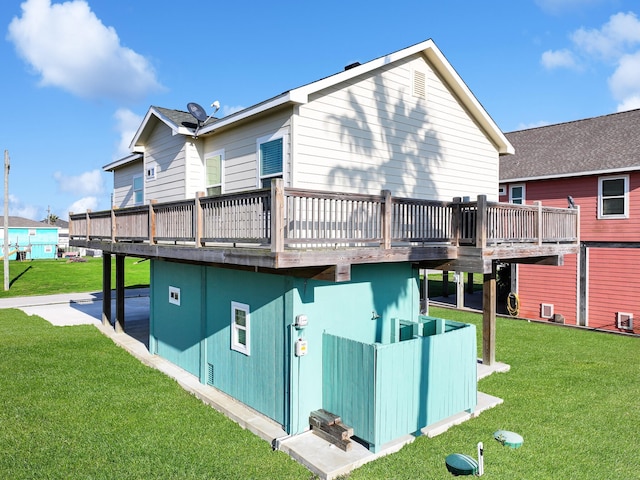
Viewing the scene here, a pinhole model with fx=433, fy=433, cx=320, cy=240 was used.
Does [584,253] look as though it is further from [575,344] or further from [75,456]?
[75,456]

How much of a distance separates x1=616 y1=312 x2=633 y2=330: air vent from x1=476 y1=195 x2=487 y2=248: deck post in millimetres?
11478

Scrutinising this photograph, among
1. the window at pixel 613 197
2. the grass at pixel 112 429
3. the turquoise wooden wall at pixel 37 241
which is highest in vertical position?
the window at pixel 613 197

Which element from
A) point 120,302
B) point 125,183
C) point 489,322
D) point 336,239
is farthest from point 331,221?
point 125,183

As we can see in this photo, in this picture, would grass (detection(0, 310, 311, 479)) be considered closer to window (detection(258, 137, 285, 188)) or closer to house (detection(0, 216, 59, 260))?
window (detection(258, 137, 285, 188))

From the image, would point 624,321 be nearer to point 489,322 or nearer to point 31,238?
point 489,322

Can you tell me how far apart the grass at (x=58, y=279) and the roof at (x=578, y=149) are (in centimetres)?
2286

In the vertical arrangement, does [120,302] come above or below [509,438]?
above

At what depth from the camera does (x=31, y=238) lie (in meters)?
56.9

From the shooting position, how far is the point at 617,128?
18344 mm

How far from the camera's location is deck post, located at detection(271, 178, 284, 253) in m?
6.36

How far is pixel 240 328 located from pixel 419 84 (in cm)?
743

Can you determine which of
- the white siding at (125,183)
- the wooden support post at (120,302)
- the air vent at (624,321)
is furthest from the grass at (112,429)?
the air vent at (624,321)

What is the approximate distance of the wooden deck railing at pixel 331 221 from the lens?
22.3 ft

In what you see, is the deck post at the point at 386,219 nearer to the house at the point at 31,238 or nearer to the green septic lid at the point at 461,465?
the green septic lid at the point at 461,465
